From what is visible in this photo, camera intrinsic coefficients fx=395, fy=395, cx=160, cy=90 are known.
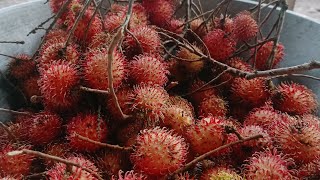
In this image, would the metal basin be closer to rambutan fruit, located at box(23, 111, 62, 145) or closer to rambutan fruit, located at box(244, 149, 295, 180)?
rambutan fruit, located at box(23, 111, 62, 145)

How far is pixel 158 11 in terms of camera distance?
3.67ft

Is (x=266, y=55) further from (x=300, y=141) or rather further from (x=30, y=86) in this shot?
(x=30, y=86)

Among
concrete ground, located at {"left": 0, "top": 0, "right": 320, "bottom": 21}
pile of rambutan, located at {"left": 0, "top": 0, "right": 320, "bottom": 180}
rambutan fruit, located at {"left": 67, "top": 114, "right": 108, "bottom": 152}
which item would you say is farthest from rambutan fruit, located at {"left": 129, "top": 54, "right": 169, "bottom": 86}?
concrete ground, located at {"left": 0, "top": 0, "right": 320, "bottom": 21}

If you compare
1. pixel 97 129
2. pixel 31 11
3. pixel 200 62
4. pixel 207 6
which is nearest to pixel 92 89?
pixel 97 129

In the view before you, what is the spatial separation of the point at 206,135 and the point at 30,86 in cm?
51


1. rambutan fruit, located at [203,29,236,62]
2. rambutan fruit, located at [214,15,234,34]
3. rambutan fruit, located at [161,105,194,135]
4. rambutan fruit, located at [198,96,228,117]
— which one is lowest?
rambutan fruit, located at [198,96,228,117]

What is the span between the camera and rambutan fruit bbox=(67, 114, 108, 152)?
0.78 m

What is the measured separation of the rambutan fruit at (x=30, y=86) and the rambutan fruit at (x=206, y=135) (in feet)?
1.46

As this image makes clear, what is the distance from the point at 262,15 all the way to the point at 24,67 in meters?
0.75

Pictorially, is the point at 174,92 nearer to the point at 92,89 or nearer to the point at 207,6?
the point at 92,89

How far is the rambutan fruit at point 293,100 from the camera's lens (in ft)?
3.11

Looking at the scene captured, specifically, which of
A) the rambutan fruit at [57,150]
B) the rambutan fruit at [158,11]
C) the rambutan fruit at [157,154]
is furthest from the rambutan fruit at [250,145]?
the rambutan fruit at [158,11]

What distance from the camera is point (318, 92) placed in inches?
42.1

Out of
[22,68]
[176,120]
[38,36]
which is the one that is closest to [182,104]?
[176,120]
